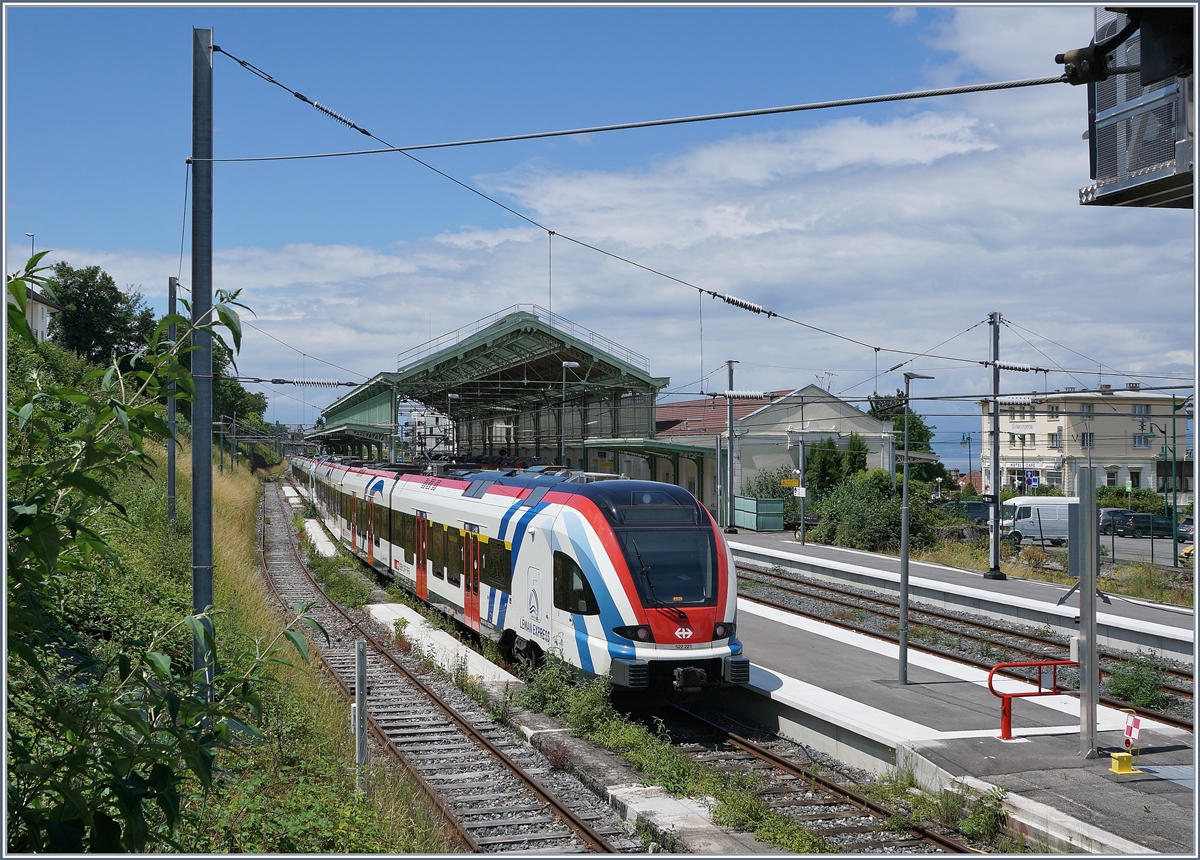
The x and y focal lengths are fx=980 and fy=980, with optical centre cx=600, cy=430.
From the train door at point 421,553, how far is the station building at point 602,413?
994 cm

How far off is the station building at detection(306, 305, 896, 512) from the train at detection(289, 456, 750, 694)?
15.6 meters

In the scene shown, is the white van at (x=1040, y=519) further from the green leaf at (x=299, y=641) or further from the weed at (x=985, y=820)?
the green leaf at (x=299, y=641)

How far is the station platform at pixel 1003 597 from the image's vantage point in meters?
17.4

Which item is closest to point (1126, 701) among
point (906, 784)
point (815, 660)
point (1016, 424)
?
point (815, 660)

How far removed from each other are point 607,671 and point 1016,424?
50941 mm

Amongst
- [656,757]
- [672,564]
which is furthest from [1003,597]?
[656,757]

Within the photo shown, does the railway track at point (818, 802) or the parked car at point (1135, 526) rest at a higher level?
the parked car at point (1135, 526)

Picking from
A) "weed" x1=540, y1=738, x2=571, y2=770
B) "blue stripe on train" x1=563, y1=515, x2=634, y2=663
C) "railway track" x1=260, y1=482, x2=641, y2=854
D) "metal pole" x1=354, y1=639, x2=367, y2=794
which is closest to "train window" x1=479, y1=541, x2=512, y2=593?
"railway track" x1=260, y1=482, x2=641, y2=854

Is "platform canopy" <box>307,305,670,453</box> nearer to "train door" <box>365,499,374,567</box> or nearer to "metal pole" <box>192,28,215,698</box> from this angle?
"train door" <box>365,499,374,567</box>

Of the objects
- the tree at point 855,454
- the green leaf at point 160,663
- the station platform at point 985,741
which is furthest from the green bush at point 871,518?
the green leaf at point 160,663

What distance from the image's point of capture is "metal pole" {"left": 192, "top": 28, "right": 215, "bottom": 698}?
6996 millimetres

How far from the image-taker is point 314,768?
905cm

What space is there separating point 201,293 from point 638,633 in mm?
6418

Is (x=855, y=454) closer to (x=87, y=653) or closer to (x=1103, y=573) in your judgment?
(x=1103, y=573)
